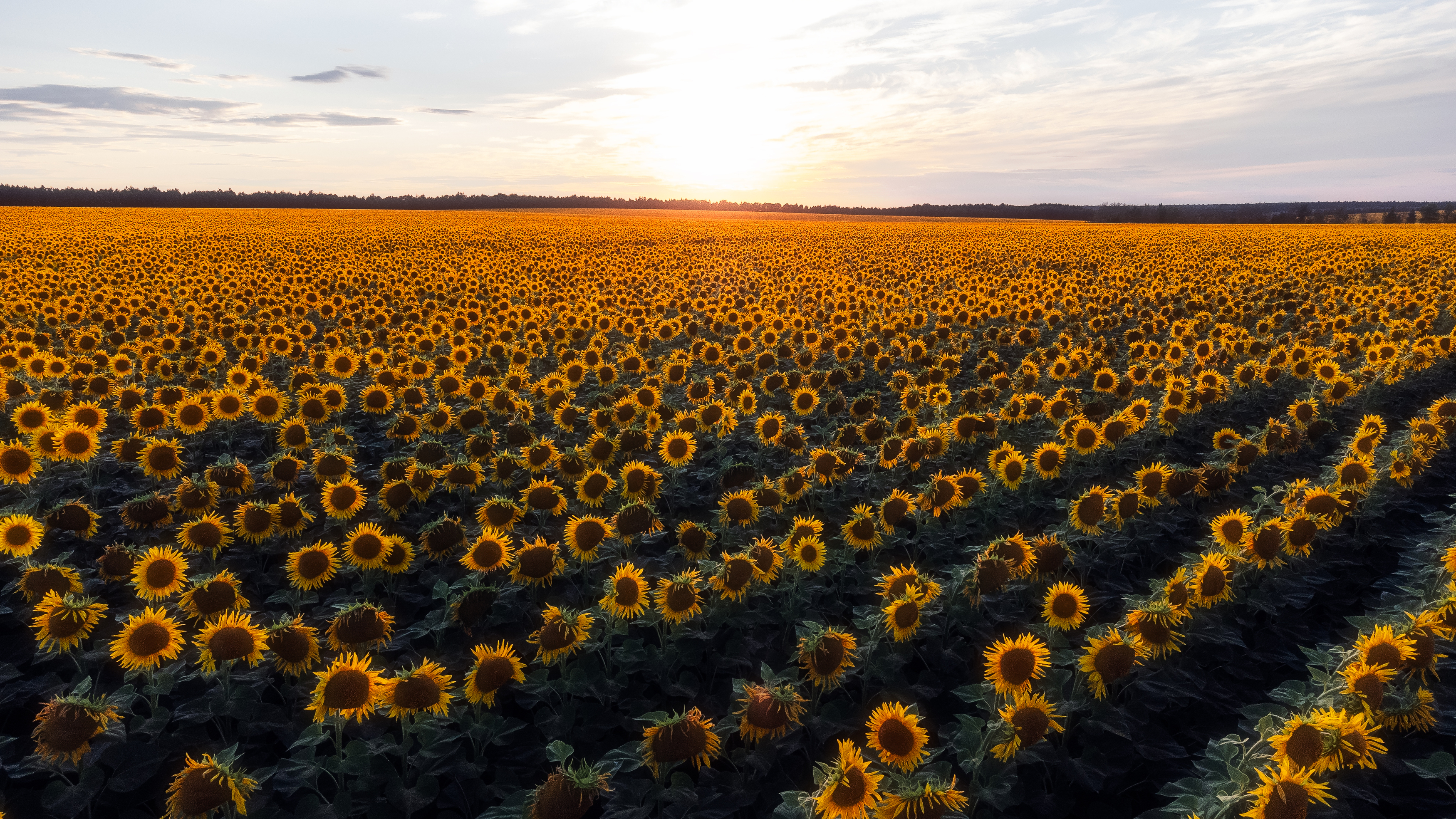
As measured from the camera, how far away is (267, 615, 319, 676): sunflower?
4137mm

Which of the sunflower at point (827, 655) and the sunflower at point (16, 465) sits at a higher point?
the sunflower at point (16, 465)

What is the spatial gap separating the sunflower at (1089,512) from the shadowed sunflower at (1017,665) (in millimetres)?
2038

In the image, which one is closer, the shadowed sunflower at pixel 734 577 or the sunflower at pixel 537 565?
the shadowed sunflower at pixel 734 577

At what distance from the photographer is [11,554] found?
5.26 metres

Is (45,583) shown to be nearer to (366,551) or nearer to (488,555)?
(366,551)

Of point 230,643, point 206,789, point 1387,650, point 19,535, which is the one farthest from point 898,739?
point 19,535

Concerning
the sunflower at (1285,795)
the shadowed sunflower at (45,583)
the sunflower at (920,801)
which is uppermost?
the shadowed sunflower at (45,583)

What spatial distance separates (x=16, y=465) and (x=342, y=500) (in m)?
3.15

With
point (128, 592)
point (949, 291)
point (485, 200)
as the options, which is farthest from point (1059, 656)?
point (485, 200)

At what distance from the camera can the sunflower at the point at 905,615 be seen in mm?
4434

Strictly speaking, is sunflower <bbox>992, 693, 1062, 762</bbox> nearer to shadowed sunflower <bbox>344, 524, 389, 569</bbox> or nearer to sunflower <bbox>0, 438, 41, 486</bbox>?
shadowed sunflower <bbox>344, 524, 389, 569</bbox>

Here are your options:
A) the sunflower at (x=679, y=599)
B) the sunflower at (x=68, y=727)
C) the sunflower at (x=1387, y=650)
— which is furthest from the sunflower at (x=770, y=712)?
the sunflower at (x=68, y=727)

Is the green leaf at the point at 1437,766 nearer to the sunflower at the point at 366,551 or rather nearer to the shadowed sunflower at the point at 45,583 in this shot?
the sunflower at the point at 366,551

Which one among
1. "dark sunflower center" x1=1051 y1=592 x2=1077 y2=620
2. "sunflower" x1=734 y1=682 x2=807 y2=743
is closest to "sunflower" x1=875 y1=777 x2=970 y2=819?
"sunflower" x1=734 y1=682 x2=807 y2=743
